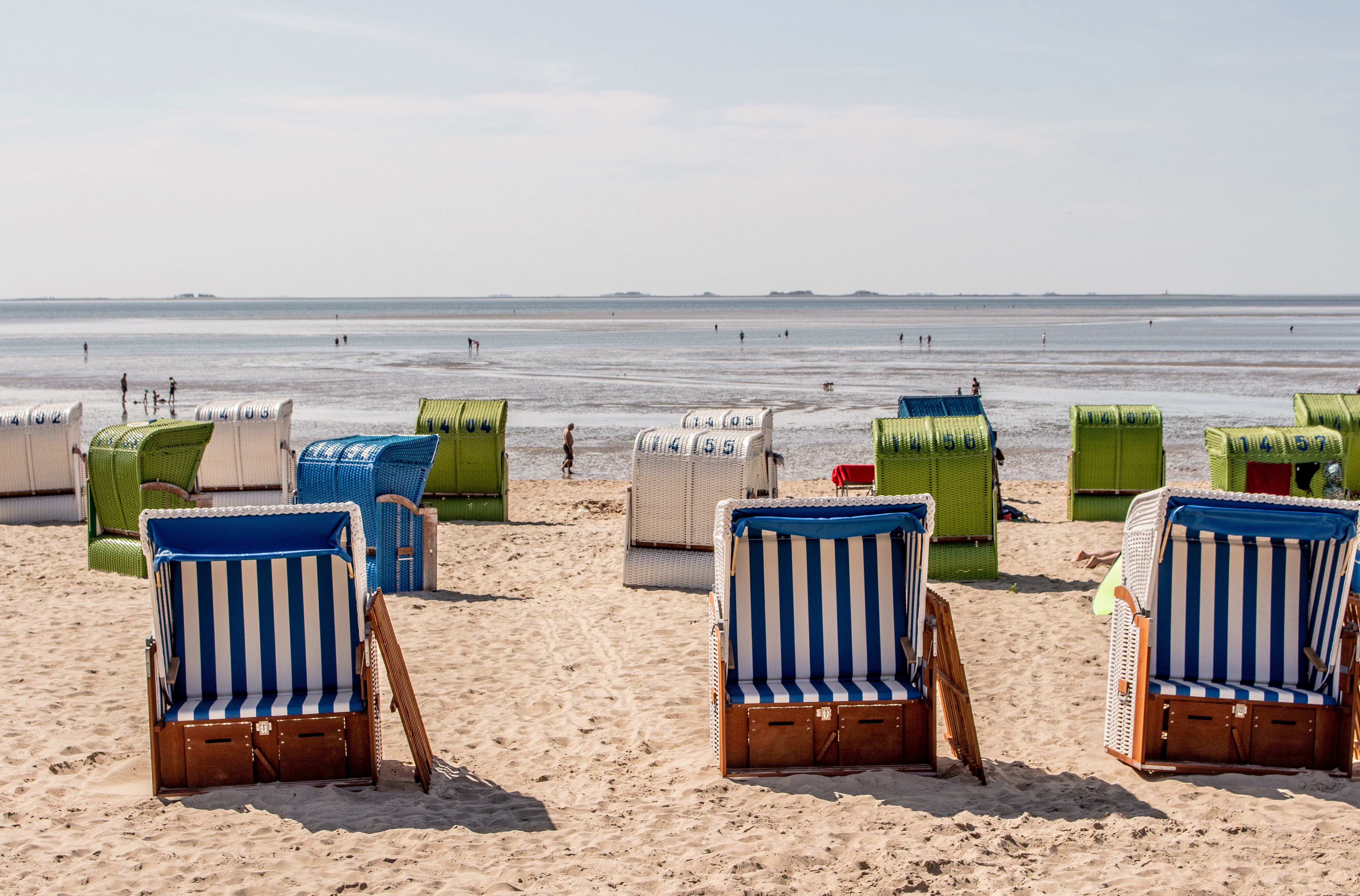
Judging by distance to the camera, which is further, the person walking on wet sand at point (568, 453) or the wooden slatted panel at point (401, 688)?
the person walking on wet sand at point (568, 453)

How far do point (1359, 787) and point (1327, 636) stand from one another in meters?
0.84

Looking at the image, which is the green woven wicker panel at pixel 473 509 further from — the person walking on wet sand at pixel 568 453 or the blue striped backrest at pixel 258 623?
the blue striped backrest at pixel 258 623

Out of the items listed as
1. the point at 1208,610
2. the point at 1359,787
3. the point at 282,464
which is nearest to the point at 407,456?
the point at 282,464

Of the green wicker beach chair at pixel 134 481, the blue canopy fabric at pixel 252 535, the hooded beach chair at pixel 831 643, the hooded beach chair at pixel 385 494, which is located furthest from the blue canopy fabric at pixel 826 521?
the green wicker beach chair at pixel 134 481

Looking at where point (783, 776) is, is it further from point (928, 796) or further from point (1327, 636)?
point (1327, 636)

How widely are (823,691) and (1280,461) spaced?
11.0 m

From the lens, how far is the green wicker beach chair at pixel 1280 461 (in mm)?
14750

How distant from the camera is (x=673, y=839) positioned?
18.9 ft

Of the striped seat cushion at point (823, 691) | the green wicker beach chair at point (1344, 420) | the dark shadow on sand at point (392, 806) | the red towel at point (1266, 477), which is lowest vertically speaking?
the dark shadow on sand at point (392, 806)

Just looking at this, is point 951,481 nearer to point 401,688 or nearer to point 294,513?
point 401,688

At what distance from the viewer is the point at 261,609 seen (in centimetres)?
644

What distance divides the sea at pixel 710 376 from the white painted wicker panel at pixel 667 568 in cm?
1089

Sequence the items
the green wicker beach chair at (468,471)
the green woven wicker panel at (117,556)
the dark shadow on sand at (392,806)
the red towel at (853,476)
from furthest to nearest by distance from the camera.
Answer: the red towel at (853,476)
the green wicker beach chair at (468,471)
the green woven wicker panel at (117,556)
the dark shadow on sand at (392,806)

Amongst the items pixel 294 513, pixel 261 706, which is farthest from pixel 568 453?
pixel 261 706
